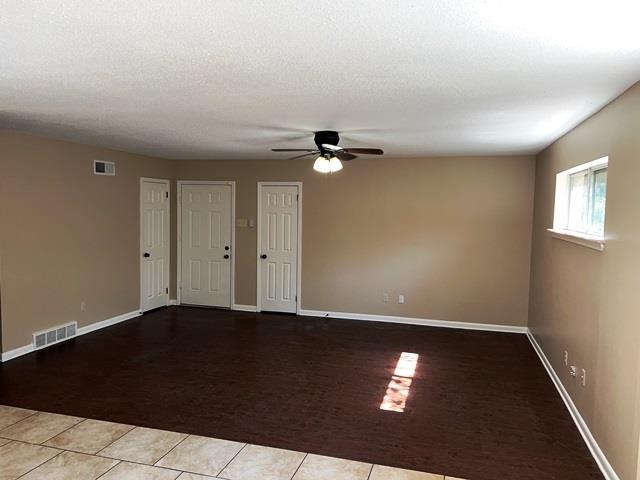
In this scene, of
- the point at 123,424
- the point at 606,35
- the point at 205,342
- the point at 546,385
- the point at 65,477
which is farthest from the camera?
the point at 205,342

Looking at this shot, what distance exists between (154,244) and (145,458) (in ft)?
15.2

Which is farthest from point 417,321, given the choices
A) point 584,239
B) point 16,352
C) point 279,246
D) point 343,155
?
point 16,352

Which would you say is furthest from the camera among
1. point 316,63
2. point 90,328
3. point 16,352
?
point 90,328

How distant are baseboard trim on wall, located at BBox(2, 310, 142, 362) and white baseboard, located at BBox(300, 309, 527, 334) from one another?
254 cm

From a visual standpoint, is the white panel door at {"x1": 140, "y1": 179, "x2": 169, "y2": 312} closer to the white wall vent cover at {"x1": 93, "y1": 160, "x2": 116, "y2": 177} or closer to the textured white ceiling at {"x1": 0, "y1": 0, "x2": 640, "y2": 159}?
the white wall vent cover at {"x1": 93, "y1": 160, "x2": 116, "y2": 177}

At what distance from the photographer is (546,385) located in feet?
14.5

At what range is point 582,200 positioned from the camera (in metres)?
4.16

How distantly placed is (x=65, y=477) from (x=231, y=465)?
994 mm

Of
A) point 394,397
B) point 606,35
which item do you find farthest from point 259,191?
point 606,35

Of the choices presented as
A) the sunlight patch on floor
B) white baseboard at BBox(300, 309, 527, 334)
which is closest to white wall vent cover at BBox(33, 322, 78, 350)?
white baseboard at BBox(300, 309, 527, 334)

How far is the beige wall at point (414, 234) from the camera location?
249 inches

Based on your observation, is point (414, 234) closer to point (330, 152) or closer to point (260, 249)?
point (260, 249)

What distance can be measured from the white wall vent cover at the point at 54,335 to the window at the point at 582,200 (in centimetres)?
553

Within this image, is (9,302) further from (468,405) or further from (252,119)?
(468,405)
